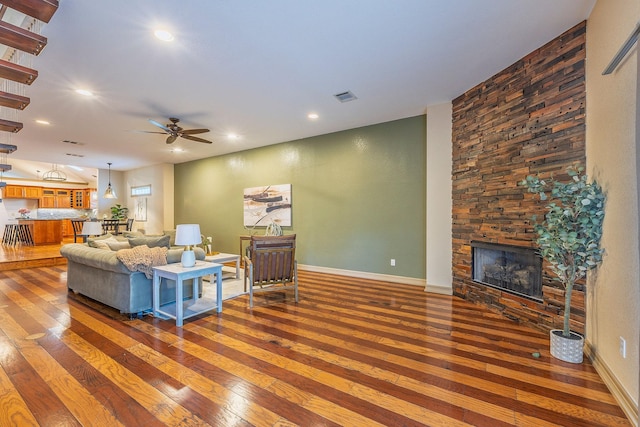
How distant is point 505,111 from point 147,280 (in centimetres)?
491

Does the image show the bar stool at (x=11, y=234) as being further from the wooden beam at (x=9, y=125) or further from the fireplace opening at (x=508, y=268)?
the fireplace opening at (x=508, y=268)

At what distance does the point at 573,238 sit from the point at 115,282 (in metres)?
4.72

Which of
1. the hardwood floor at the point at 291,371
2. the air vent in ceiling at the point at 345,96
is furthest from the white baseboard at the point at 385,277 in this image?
the air vent in ceiling at the point at 345,96

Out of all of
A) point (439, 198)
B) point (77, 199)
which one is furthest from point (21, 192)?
point (439, 198)

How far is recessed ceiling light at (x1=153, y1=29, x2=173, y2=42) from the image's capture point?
2.62m

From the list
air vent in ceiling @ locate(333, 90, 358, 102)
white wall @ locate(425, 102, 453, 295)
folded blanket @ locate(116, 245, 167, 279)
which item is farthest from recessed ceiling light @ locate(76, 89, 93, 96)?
white wall @ locate(425, 102, 453, 295)

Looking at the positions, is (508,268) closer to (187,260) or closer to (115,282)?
(187,260)

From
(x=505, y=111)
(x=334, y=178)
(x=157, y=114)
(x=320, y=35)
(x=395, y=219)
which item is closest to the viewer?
(x=320, y=35)

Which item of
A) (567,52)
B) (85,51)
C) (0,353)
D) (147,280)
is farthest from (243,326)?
(567,52)

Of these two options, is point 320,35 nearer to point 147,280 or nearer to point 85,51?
point 85,51

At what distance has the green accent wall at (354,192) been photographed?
4.93m

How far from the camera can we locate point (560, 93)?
9.25 ft

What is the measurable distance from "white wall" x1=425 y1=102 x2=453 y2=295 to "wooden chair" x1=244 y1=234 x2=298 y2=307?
2234 millimetres

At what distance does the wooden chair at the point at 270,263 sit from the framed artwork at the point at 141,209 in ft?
25.0
